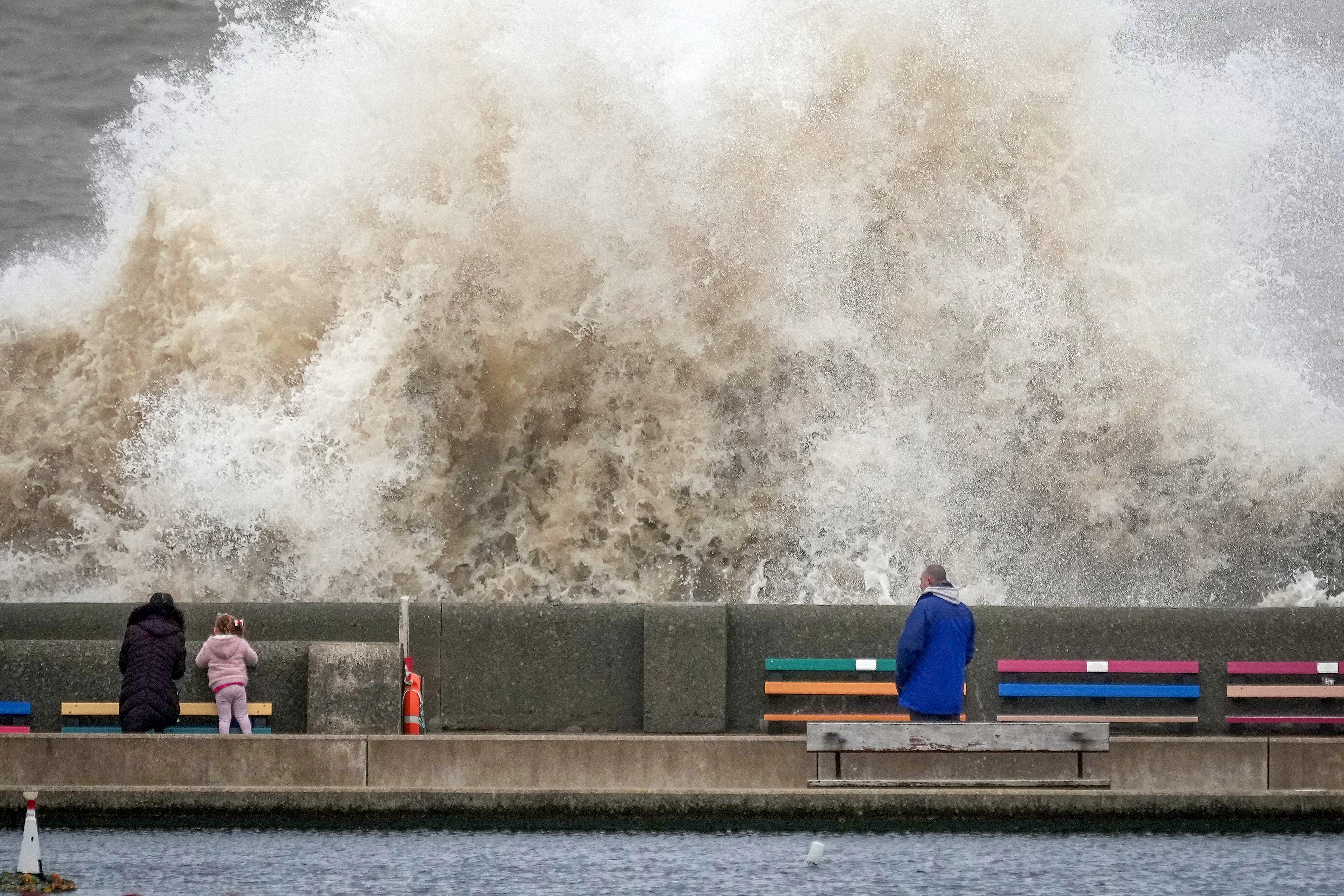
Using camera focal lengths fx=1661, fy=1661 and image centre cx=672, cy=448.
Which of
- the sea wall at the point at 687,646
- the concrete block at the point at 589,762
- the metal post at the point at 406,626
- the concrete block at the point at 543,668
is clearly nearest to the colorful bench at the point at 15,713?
the sea wall at the point at 687,646

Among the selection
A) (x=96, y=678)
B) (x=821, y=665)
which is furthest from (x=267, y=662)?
(x=821, y=665)

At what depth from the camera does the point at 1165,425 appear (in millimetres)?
17938

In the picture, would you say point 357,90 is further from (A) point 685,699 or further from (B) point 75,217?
(A) point 685,699

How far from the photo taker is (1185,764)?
9.00 m

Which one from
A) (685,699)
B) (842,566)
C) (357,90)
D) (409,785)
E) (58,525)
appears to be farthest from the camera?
(357,90)

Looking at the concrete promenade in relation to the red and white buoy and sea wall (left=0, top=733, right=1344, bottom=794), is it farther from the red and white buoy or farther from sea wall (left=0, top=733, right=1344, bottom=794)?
the red and white buoy

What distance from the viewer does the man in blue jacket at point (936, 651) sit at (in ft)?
28.5

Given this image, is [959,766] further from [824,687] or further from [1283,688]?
[1283,688]

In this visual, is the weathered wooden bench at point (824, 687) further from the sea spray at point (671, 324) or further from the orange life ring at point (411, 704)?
the sea spray at point (671, 324)

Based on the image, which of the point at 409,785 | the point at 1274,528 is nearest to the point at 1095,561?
the point at 1274,528

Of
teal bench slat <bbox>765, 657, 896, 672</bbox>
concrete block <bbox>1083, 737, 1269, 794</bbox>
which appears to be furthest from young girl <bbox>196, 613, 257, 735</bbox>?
concrete block <bbox>1083, 737, 1269, 794</bbox>

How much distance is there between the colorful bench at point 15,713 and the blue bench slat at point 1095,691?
6443 millimetres

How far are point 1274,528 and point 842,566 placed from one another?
4471mm

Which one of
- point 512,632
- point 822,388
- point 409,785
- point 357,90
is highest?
point 357,90
